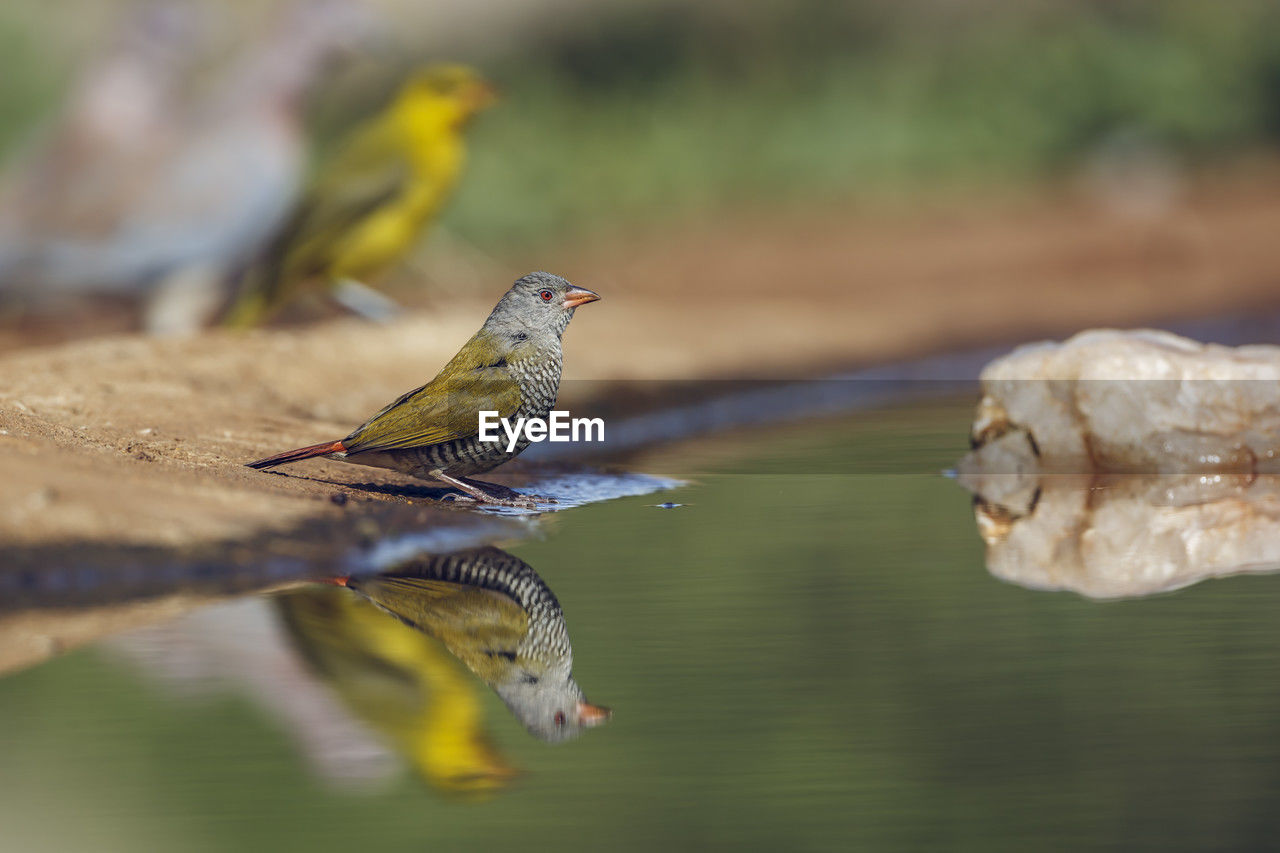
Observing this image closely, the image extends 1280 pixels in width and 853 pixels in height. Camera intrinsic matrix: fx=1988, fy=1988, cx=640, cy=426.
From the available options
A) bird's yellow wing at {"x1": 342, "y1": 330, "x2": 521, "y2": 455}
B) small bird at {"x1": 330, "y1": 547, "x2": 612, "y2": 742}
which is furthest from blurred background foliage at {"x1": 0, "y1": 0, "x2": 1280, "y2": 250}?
small bird at {"x1": 330, "y1": 547, "x2": 612, "y2": 742}

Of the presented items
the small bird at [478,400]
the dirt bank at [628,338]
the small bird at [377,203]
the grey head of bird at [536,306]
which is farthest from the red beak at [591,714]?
the small bird at [377,203]

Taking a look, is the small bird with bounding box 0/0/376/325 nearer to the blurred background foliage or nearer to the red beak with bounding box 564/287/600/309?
the red beak with bounding box 564/287/600/309

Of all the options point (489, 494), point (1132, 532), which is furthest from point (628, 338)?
point (1132, 532)

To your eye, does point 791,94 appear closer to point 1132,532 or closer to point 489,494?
point 489,494

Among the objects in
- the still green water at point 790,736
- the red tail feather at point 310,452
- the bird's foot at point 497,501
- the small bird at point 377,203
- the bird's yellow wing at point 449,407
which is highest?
the small bird at point 377,203

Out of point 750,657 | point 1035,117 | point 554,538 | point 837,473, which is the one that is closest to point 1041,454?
point 837,473

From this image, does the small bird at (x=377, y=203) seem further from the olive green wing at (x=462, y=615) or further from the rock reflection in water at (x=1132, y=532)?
the olive green wing at (x=462, y=615)

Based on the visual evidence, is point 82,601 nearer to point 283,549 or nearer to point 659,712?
point 283,549

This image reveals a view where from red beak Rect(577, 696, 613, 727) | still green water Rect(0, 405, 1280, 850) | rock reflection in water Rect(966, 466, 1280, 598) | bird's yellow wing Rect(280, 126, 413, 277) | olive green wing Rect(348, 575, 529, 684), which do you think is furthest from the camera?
bird's yellow wing Rect(280, 126, 413, 277)
